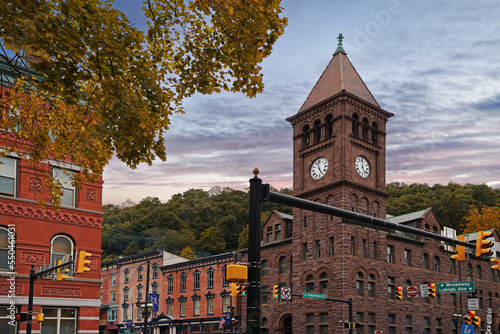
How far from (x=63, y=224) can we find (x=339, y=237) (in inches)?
1134

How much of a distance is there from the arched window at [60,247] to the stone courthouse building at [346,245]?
2757cm

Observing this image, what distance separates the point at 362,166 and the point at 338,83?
8.55 meters

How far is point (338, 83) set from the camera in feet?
176

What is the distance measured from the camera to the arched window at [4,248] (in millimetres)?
22655

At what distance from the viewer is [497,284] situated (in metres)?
62.2

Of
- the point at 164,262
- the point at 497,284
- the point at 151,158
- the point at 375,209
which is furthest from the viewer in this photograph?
the point at 164,262

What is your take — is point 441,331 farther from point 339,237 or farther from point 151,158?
point 151,158

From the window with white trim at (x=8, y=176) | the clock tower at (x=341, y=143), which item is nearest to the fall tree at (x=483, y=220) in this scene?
the clock tower at (x=341, y=143)

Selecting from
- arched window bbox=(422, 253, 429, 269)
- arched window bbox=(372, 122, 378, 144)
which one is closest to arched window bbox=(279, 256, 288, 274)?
arched window bbox=(422, 253, 429, 269)

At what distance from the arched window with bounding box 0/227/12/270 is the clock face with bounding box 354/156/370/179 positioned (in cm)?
3530

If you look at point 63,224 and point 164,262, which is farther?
point 164,262

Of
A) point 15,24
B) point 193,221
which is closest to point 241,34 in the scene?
point 15,24

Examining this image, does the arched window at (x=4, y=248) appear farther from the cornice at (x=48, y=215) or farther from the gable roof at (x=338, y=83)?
the gable roof at (x=338, y=83)

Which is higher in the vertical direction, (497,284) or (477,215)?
(477,215)
